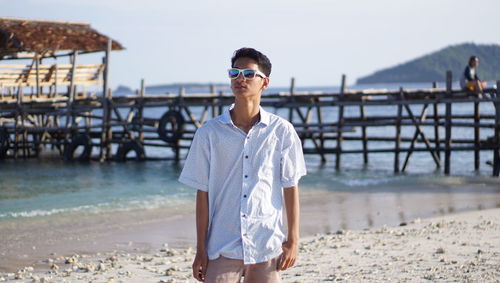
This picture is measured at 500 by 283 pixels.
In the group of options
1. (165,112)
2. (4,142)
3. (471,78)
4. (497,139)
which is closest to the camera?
(497,139)

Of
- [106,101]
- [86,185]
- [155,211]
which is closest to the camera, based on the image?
[155,211]

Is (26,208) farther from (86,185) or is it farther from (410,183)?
(410,183)

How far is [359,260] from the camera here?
8133mm

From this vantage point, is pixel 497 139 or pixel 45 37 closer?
pixel 497 139

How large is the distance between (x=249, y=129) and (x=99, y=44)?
22.0 meters

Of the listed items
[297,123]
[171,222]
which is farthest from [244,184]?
[297,123]

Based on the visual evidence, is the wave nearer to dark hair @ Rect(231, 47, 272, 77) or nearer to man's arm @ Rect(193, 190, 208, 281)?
man's arm @ Rect(193, 190, 208, 281)

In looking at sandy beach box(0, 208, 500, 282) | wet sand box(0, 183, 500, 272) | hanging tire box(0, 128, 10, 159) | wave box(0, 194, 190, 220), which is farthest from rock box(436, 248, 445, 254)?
hanging tire box(0, 128, 10, 159)

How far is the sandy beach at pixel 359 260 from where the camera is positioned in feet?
23.7

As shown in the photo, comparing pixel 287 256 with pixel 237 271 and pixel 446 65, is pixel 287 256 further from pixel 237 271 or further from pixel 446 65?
pixel 446 65

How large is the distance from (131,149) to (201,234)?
2007 cm

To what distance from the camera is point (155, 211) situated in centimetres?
1398

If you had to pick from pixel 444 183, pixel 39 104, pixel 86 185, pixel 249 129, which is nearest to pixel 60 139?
pixel 39 104

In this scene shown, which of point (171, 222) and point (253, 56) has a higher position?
point (253, 56)
